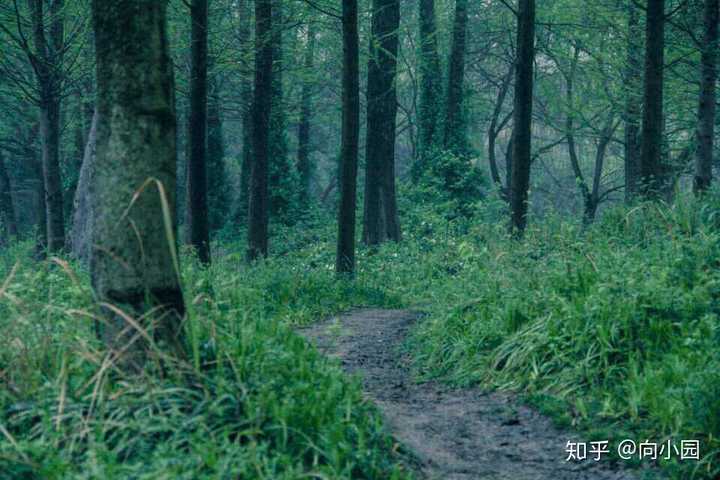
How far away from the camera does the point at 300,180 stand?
3478cm

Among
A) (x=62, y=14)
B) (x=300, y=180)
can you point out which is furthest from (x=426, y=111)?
(x=62, y=14)

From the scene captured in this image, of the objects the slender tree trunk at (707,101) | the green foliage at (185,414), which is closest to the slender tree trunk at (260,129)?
the slender tree trunk at (707,101)

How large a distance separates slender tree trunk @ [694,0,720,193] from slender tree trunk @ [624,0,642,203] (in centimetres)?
393

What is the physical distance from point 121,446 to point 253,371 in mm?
1144

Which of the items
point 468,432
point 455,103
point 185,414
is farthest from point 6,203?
point 185,414

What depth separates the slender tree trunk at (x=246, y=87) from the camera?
16.3m

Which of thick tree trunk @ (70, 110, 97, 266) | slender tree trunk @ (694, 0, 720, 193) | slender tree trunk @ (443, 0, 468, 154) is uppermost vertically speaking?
slender tree trunk @ (443, 0, 468, 154)

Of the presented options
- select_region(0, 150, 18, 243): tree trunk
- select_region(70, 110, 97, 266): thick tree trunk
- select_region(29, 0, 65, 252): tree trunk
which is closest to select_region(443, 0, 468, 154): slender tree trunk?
select_region(29, 0, 65, 252): tree trunk

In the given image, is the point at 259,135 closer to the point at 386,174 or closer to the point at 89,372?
the point at 386,174

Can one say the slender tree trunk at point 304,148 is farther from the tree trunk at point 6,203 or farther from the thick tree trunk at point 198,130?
the thick tree trunk at point 198,130

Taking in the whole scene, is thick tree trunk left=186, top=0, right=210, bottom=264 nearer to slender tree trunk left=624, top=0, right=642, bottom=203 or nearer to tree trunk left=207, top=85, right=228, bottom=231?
slender tree trunk left=624, top=0, right=642, bottom=203

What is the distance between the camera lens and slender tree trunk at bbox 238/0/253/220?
16309 mm

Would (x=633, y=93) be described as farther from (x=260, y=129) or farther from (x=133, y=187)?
(x=133, y=187)

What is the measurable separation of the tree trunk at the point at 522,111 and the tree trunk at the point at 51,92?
8417mm
